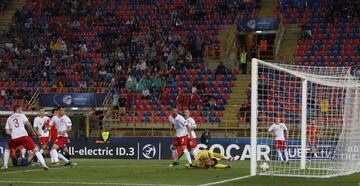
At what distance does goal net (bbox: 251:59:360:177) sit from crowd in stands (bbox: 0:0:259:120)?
10141 millimetres

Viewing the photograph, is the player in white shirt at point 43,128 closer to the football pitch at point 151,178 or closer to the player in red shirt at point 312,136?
the football pitch at point 151,178

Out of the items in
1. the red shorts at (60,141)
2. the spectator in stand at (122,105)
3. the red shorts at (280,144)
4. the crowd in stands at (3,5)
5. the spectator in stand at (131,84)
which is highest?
the crowd in stands at (3,5)

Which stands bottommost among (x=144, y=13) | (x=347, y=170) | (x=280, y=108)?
(x=347, y=170)

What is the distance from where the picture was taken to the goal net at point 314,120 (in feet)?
68.9

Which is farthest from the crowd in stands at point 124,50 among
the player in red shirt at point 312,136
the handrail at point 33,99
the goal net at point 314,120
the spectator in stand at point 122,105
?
the player in red shirt at point 312,136

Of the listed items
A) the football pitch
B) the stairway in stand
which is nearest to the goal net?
the football pitch

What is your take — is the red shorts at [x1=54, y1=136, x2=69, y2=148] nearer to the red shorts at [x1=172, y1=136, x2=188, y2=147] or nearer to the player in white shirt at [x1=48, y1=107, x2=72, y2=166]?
the player in white shirt at [x1=48, y1=107, x2=72, y2=166]

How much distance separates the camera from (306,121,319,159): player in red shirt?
24500mm

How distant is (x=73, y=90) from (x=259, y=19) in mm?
11517

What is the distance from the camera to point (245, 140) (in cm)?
3491

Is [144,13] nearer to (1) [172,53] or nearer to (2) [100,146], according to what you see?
(1) [172,53]

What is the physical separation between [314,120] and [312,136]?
1.15m

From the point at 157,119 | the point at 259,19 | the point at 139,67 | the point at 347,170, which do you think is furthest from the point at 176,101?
the point at 347,170

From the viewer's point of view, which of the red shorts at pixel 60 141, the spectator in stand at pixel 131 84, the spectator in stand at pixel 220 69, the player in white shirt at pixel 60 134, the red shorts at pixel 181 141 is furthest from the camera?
the spectator in stand at pixel 131 84
